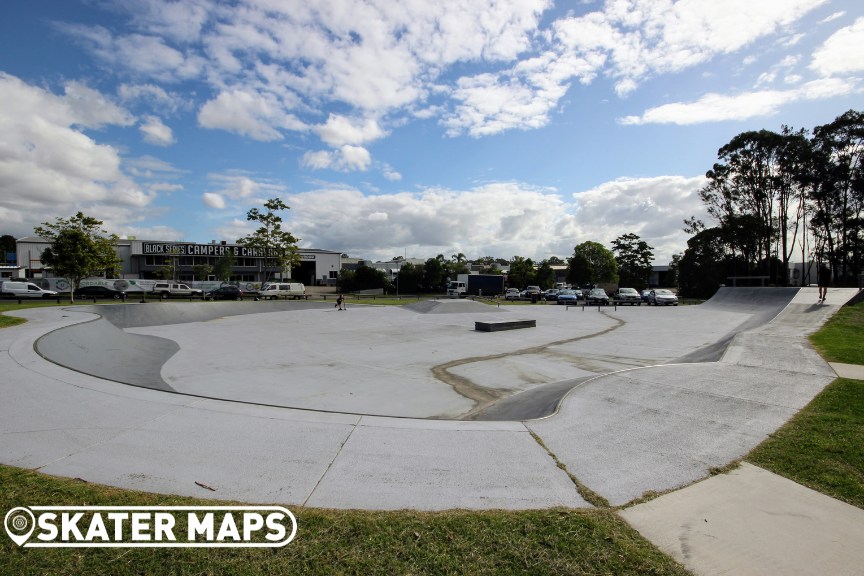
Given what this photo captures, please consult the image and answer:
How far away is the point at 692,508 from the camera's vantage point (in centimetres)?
341

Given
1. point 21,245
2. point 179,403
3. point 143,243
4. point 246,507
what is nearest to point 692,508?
point 246,507

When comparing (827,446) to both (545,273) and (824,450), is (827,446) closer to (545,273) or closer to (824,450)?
(824,450)

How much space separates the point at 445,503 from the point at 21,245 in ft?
308

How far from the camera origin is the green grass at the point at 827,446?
12.3 ft

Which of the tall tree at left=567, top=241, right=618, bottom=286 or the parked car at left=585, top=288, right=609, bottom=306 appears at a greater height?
the tall tree at left=567, top=241, right=618, bottom=286

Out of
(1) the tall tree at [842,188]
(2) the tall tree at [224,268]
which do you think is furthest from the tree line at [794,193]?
(2) the tall tree at [224,268]

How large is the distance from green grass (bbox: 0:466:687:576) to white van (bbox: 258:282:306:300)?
42017 mm

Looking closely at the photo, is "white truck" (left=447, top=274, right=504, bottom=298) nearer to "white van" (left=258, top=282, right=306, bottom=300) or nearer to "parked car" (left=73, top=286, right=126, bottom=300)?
"white van" (left=258, top=282, right=306, bottom=300)

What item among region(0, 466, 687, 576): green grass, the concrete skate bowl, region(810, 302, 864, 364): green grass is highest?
region(810, 302, 864, 364): green grass

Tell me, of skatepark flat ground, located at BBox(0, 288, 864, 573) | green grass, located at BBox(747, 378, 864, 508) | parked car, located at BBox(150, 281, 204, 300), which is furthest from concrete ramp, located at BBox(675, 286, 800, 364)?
parked car, located at BBox(150, 281, 204, 300)

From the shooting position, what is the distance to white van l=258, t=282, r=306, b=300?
43.1 m

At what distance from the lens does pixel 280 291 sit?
45.6m

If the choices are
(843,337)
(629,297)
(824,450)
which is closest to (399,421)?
→ (824,450)

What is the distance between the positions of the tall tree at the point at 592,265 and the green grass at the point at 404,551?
272ft
